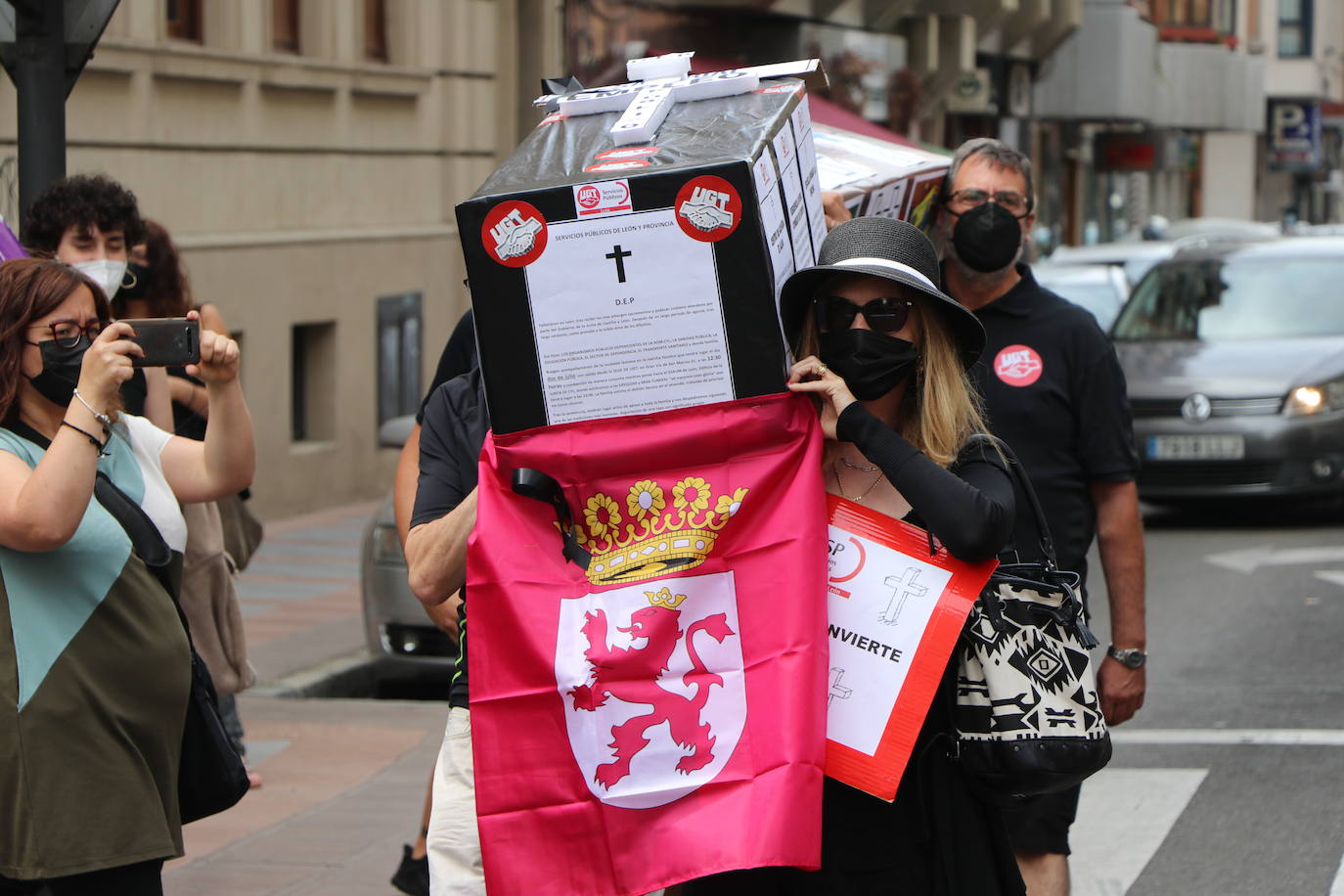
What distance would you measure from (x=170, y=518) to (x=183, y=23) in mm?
10367

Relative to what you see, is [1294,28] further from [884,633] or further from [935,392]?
[884,633]

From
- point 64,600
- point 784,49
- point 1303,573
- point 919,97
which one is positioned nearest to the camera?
point 64,600

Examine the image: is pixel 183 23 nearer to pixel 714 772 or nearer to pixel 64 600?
pixel 64 600

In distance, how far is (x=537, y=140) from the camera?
10.6 feet

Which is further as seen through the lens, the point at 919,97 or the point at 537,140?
the point at 919,97

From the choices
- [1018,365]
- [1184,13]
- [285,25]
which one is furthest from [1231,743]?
[1184,13]

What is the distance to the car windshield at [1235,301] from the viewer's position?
13.8m

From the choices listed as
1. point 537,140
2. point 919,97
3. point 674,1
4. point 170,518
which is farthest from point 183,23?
point 919,97

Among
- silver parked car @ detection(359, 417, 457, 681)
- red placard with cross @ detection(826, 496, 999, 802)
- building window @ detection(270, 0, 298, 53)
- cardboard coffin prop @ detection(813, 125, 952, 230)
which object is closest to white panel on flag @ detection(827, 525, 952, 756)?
red placard with cross @ detection(826, 496, 999, 802)

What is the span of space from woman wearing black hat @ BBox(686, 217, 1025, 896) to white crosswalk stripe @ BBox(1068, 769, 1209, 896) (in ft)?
8.62

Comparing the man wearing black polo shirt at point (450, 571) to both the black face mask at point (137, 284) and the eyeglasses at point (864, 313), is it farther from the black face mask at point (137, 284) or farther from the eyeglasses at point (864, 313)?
the black face mask at point (137, 284)

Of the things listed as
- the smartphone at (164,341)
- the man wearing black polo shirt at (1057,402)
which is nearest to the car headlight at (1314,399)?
the man wearing black polo shirt at (1057,402)

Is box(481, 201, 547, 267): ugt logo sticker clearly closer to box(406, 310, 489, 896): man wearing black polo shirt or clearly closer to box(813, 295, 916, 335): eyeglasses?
box(813, 295, 916, 335): eyeglasses

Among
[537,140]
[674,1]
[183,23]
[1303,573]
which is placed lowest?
[1303,573]
